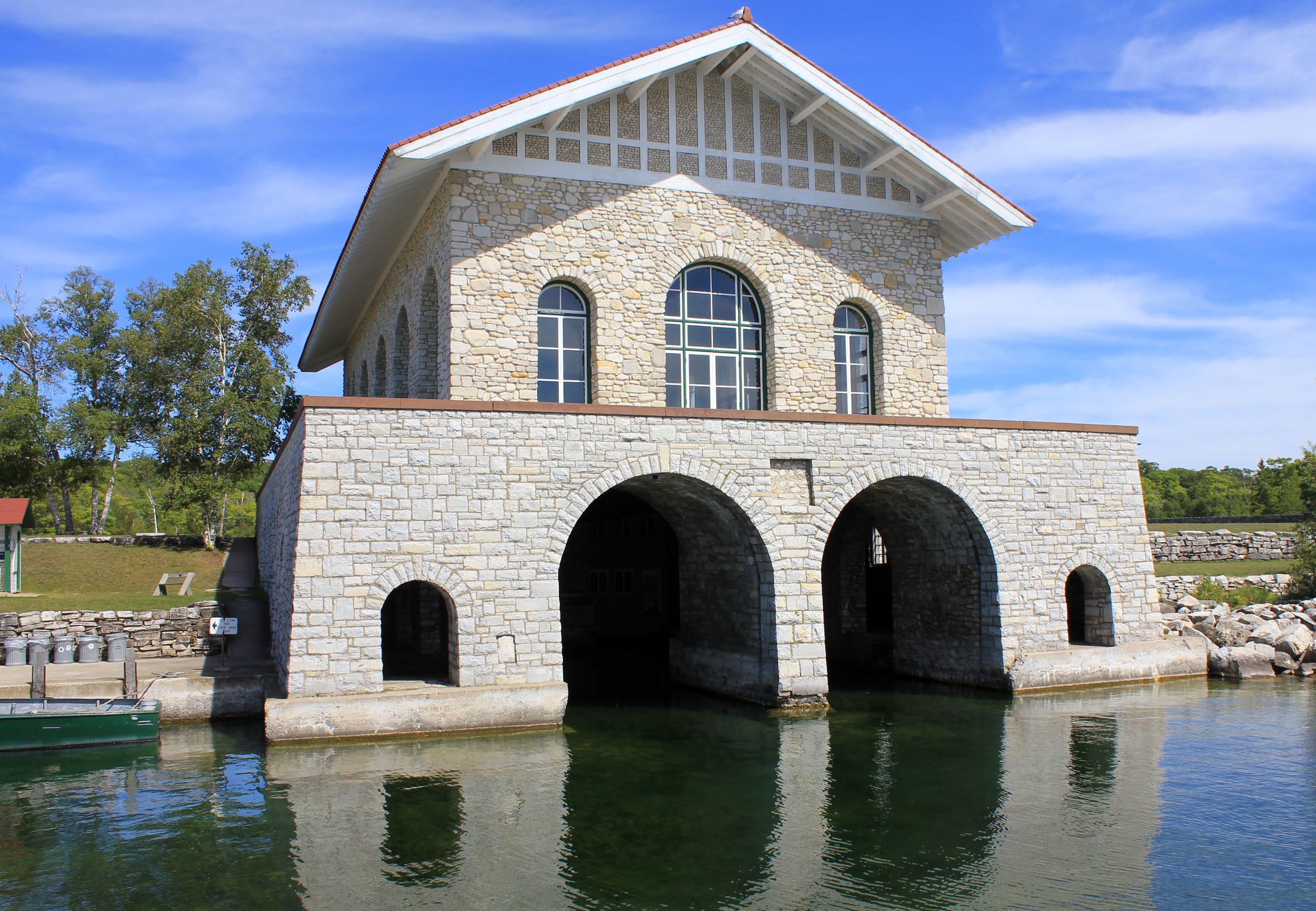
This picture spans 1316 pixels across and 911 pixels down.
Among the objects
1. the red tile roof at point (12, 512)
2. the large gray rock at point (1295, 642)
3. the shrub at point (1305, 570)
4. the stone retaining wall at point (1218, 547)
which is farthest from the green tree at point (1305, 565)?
the red tile roof at point (12, 512)

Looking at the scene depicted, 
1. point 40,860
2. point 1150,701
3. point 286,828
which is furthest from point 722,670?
point 40,860

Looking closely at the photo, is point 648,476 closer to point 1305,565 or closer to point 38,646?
point 38,646

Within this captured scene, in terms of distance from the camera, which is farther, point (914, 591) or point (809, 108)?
point (914, 591)

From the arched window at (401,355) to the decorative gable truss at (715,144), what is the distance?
2034 millimetres

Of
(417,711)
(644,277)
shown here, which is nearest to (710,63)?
(644,277)

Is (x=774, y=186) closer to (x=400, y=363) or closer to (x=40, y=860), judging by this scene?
(x=400, y=363)

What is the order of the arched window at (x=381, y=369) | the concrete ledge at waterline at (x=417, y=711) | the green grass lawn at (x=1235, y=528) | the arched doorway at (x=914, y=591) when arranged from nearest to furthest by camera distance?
1. the concrete ledge at waterline at (x=417, y=711)
2. the arched doorway at (x=914, y=591)
3. the arched window at (x=381, y=369)
4. the green grass lawn at (x=1235, y=528)

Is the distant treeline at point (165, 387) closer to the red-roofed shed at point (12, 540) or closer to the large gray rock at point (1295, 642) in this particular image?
the red-roofed shed at point (12, 540)

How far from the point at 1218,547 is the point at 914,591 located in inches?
536

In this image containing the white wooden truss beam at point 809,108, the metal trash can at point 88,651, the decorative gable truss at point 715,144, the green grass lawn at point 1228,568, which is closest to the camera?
the metal trash can at point 88,651

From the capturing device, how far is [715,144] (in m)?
16.3

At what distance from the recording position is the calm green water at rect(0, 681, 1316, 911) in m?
6.94

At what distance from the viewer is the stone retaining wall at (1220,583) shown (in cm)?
2069

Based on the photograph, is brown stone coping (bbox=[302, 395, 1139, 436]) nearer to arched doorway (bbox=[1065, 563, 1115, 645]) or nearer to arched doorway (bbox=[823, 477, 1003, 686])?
arched doorway (bbox=[823, 477, 1003, 686])
